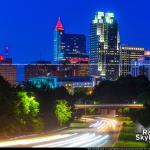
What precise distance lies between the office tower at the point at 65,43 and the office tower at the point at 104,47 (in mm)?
146

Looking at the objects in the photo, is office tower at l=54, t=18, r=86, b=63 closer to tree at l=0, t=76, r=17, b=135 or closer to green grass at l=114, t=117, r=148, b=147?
tree at l=0, t=76, r=17, b=135

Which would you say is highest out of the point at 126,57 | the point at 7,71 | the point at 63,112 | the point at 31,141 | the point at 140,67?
the point at 126,57

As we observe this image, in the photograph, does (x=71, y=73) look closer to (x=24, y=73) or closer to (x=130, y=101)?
(x=24, y=73)

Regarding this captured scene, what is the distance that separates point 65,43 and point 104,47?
0.75 meters

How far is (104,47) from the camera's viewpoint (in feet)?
20.9

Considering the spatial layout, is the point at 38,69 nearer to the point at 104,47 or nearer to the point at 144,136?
the point at 104,47

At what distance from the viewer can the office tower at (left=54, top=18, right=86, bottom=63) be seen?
17.9ft

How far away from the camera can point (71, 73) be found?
20.1 feet

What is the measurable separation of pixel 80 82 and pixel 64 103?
1.17 meters

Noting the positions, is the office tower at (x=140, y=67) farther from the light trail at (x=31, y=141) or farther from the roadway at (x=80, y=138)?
the light trail at (x=31, y=141)

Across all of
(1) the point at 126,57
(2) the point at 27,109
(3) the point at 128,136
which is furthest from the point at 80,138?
(1) the point at 126,57

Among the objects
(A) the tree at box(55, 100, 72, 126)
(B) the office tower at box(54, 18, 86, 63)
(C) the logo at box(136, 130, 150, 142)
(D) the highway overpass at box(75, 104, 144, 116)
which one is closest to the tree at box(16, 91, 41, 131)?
(A) the tree at box(55, 100, 72, 126)

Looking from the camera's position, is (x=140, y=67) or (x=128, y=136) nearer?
(x=128, y=136)

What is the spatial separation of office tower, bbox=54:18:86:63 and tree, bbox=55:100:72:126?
81 centimetres
